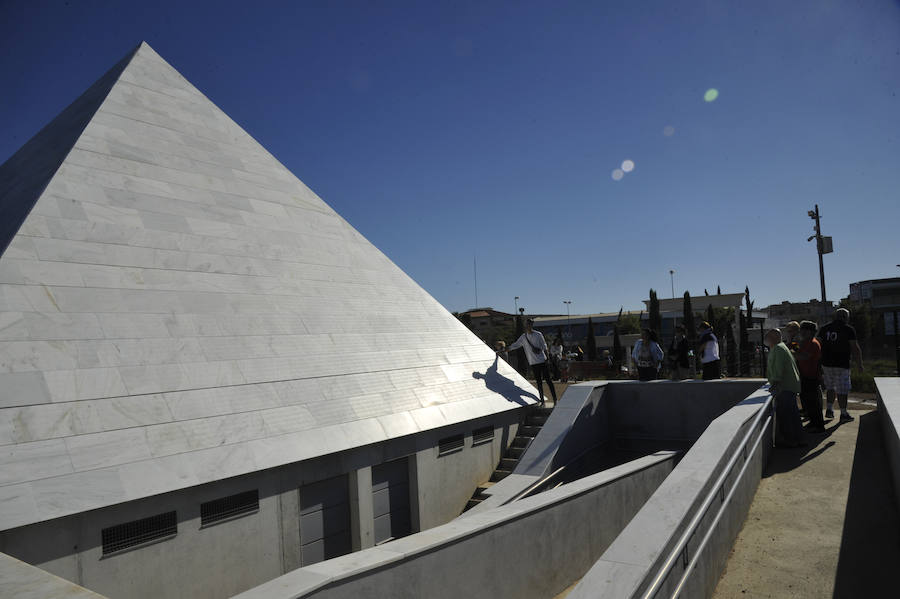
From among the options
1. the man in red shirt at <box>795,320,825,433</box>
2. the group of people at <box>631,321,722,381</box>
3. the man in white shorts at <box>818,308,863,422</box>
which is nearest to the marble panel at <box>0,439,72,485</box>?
the group of people at <box>631,321,722,381</box>

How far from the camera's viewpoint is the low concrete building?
5660 mm

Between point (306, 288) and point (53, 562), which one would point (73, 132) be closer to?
point (306, 288)

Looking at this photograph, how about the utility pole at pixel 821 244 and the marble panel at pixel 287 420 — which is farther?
the utility pole at pixel 821 244

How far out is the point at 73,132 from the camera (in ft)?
31.9

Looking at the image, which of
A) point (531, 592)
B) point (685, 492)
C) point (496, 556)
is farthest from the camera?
point (531, 592)

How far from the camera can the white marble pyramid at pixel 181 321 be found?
589cm

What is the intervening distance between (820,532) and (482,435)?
638cm

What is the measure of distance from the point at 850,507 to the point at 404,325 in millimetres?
8080

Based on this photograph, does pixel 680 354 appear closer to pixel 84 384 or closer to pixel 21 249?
pixel 84 384

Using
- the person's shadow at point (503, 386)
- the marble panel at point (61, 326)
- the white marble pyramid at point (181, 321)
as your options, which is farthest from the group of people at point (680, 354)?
the marble panel at point (61, 326)

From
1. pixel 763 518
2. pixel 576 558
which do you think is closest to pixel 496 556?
pixel 576 558

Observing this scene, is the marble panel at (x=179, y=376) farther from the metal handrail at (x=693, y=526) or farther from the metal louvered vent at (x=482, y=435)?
the metal handrail at (x=693, y=526)

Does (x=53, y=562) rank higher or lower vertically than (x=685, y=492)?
lower

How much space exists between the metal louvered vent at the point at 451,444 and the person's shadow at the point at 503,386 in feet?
5.50
